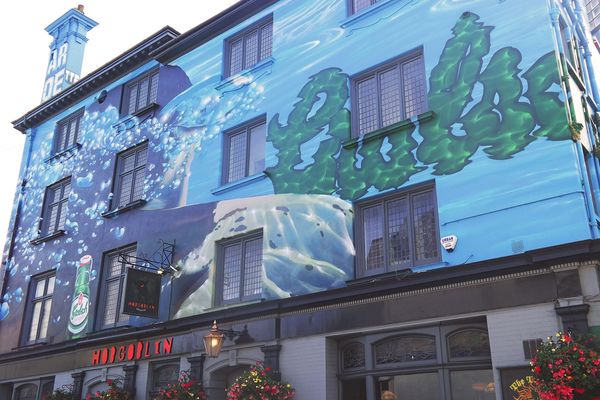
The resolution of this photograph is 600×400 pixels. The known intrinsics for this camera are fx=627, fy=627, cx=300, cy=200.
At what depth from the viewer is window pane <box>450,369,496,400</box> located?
1084 cm

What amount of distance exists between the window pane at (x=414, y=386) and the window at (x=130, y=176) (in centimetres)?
1039

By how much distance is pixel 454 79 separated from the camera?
42.5 feet

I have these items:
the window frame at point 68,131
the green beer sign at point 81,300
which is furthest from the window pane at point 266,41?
the window frame at point 68,131

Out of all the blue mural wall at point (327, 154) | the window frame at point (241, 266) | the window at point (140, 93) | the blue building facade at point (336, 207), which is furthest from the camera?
the window at point (140, 93)

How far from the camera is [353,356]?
42.4 feet

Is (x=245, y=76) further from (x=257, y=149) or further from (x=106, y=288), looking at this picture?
(x=106, y=288)

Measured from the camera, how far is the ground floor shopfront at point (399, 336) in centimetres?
1016

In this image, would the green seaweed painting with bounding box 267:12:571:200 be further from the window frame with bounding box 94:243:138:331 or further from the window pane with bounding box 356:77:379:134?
the window frame with bounding box 94:243:138:331

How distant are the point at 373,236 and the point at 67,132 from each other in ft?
50.8

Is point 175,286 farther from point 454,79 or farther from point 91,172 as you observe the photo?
point 454,79

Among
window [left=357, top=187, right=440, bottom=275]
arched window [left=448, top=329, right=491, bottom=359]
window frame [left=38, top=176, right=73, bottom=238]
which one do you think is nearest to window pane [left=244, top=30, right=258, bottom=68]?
window [left=357, top=187, right=440, bottom=275]

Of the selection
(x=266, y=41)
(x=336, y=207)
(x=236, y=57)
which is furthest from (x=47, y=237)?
Result: (x=336, y=207)

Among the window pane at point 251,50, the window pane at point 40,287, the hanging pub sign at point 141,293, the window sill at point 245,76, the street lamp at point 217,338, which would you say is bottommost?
the street lamp at point 217,338

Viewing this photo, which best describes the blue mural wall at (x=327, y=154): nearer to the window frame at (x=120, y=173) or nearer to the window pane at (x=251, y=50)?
the window frame at (x=120, y=173)
